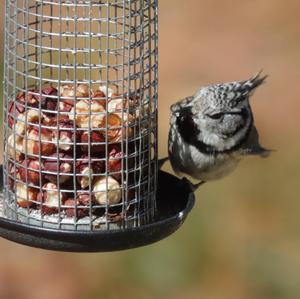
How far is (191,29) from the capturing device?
856 cm

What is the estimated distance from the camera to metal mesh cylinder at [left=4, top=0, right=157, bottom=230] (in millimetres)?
3760

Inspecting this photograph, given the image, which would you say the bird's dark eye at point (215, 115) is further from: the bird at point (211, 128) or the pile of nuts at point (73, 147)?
the pile of nuts at point (73, 147)

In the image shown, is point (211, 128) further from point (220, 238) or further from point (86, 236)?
point (220, 238)

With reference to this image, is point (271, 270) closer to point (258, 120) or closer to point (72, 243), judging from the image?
point (258, 120)

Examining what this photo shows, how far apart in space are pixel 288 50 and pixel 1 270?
10.5ft

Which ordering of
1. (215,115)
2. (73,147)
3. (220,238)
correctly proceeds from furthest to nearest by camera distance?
(220,238) → (215,115) → (73,147)

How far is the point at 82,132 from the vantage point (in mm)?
3770

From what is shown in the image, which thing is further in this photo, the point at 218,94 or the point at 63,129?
the point at 218,94

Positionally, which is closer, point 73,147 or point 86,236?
point 86,236

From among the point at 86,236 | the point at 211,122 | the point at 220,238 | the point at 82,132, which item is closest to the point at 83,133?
the point at 82,132

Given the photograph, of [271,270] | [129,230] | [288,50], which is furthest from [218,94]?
[288,50]

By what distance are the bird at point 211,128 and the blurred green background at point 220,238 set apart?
1.59 m

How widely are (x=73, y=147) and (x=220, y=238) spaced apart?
277 centimetres

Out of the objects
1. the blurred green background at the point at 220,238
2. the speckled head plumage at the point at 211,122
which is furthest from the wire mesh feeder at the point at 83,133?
the blurred green background at the point at 220,238
